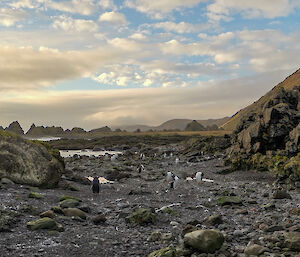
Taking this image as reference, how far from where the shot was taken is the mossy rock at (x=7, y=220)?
11.4 m

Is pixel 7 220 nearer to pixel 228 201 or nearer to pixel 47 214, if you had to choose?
pixel 47 214

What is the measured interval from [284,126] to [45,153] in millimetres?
26184

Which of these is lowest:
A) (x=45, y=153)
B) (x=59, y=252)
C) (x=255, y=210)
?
(x=255, y=210)

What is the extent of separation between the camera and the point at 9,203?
14828 millimetres

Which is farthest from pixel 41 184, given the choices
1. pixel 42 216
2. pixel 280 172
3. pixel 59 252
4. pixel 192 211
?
pixel 280 172

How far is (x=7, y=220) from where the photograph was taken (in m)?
12.0

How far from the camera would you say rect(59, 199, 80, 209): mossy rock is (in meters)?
16.3

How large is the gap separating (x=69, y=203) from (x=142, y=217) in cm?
503

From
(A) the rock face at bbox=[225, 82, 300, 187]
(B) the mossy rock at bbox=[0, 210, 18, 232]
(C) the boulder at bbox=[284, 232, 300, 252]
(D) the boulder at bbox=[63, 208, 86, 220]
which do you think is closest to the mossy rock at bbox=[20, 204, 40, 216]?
(B) the mossy rock at bbox=[0, 210, 18, 232]

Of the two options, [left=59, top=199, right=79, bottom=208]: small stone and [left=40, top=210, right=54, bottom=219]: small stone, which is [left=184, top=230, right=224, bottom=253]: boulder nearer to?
[left=40, top=210, right=54, bottom=219]: small stone

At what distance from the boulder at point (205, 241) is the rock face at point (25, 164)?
14867mm

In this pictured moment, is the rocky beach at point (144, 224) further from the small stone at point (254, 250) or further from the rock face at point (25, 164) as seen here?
the rock face at point (25, 164)

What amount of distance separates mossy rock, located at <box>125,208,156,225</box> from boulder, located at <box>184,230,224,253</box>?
12.1 ft

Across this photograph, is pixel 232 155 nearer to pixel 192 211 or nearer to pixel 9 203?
pixel 192 211
